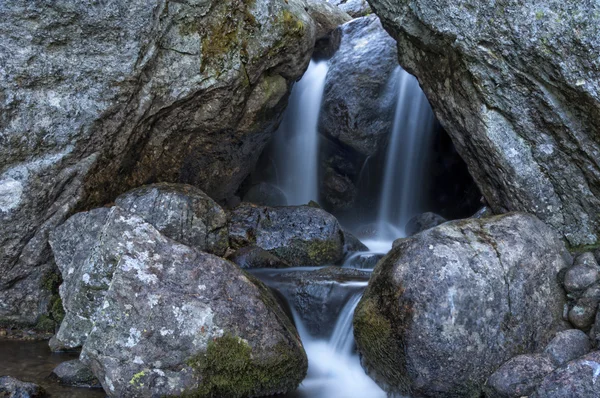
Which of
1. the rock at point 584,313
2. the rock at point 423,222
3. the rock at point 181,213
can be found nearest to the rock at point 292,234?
the rock at point 181,213

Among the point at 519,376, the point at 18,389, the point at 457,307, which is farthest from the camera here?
the point at 457,307

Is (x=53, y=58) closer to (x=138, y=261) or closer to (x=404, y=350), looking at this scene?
(x=138, y=261)

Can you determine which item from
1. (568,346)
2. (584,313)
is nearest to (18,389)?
(568,346)

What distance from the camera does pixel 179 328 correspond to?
4.53m

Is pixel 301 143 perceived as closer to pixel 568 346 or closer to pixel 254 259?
pixel 254 259

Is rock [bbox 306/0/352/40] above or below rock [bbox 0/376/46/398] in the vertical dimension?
above

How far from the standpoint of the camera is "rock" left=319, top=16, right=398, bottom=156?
998cm

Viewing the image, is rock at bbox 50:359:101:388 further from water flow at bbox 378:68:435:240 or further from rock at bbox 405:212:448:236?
water flow at bbox 378:68:435:240

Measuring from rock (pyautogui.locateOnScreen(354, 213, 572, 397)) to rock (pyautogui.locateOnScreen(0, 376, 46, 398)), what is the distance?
284 centimetres

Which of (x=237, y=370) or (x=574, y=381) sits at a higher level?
(x=574, y=381)

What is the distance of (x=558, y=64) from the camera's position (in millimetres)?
5094

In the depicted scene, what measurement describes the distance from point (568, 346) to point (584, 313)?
1.25 ft

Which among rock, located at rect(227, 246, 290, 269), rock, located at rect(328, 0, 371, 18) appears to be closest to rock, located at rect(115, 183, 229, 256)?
rock, located at rect(227, 246, 290, 269)

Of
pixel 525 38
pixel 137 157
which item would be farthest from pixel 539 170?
pixel 137 157
